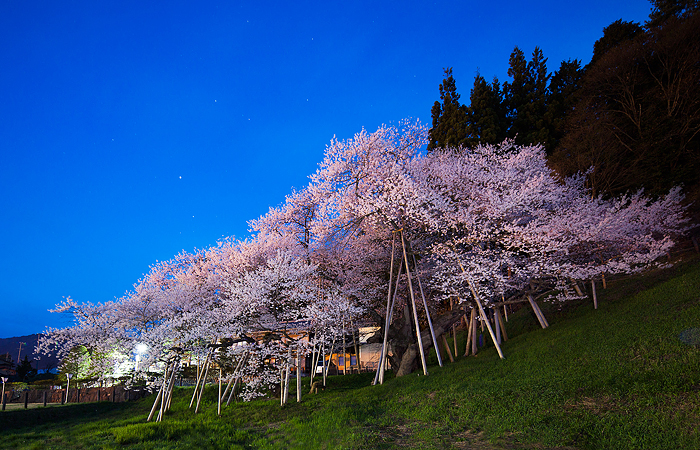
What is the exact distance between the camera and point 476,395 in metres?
9.06

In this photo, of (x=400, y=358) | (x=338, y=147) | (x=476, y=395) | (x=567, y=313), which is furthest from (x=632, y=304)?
(x=338, y=147)

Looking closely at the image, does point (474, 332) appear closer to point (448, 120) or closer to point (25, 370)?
point (448, 120)

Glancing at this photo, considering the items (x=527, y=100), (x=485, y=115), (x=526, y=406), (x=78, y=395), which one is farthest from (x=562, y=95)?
(x=78, y=395)

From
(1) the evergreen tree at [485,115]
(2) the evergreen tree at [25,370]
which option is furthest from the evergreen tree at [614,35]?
(2) the evergreen tree at [25,370]

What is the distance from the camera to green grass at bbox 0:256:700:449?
20.7 ft

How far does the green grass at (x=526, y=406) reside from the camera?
6324 millimetres

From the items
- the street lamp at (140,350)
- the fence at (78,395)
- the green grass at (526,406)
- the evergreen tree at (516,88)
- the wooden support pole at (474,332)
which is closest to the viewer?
the green grass at (526,406)

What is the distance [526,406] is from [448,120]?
25.6 m

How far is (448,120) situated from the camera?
29875 mm

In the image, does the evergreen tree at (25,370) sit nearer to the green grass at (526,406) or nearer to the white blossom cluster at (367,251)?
the white blossom cluster at (367,251)

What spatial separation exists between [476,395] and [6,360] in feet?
149

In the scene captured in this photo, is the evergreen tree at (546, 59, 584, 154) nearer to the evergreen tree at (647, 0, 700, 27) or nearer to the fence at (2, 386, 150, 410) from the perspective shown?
the evergreen tree at (647, 0, 700, 27)

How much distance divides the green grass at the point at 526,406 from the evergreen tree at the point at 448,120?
1648 cm

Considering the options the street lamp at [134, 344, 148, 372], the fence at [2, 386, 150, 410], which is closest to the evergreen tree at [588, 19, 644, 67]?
the street lamp at [134, 344, 148, 372]
